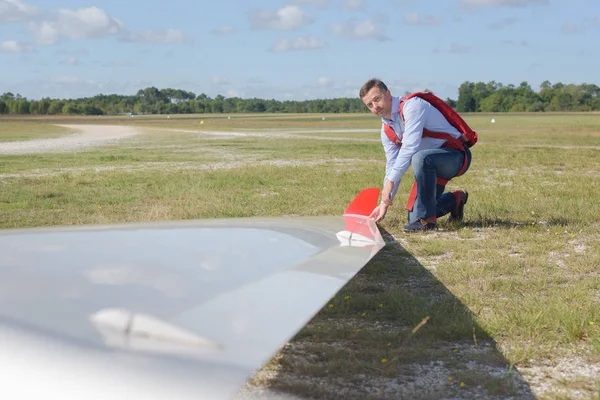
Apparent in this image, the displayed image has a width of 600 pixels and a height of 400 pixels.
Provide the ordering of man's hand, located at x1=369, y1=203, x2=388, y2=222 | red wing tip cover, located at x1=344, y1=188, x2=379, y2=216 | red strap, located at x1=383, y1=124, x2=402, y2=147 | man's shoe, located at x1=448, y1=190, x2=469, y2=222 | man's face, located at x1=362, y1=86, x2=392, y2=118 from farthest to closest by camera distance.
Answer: man's shoe, located at x1=448, y1=190, x2=469, y2=222, red strap, located at x1=383, y1=124, x2=402, y2=147, man's face, located at x1=362, y1=86, x2=392, y2=118, man's hand, located at x1=369, y1=203, x2=388, y2=222, red wing tip cover, located at x1=344, y1=188, x2=379, y2=216

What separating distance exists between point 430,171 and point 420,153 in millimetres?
196

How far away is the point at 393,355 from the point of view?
3.33 metres

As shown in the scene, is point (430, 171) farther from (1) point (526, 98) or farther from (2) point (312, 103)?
(2) point (312, 103)

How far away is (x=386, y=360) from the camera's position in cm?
324

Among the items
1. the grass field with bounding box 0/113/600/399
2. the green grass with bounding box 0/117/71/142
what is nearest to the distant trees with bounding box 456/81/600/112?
the green grass with bounding box 0/117/71/142

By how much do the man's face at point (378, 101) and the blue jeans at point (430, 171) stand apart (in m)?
0.63

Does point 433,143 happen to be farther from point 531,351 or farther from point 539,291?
point 531,351

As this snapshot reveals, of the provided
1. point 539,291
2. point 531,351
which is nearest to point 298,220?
point 531,351

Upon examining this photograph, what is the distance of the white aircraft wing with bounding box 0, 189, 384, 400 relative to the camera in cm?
160

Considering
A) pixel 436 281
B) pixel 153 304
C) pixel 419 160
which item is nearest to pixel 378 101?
pixel 419 160

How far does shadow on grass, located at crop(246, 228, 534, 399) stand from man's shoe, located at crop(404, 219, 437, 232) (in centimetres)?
210

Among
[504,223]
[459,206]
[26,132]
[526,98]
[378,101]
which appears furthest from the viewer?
[526,98]

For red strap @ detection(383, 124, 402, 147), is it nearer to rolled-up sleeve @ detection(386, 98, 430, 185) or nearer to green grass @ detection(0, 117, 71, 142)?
rolled-up sleeve @ detection(386, 98, 430, 185)

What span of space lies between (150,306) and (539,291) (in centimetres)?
341
